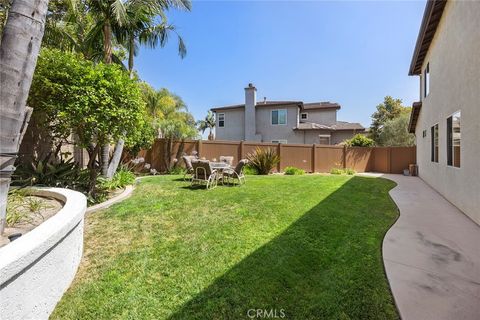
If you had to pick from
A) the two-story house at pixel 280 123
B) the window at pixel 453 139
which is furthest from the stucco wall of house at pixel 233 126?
the window at pixel 453 139

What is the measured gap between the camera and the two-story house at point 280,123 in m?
24.0

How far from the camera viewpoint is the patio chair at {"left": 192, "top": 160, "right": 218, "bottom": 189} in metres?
8.31

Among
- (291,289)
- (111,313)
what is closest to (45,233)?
(111,313)

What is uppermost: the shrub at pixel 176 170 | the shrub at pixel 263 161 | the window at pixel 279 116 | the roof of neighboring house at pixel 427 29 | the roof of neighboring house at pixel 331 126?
the roof of neighboring house at pixel 427 29

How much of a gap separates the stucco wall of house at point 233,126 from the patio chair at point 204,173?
1716 cm

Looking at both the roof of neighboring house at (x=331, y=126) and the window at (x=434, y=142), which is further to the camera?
the roof of neighboring house at (x=331, y=126)

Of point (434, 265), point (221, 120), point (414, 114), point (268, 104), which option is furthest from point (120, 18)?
point (221, 120)

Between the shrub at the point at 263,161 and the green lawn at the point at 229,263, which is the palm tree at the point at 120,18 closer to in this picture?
the green lawn at the point at 229,263

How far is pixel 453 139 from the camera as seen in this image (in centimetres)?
726

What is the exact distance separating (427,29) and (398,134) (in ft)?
58.9

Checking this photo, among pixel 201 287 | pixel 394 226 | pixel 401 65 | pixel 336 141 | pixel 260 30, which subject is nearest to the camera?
pixel 201 287

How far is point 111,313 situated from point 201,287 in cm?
94

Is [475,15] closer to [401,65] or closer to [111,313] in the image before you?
[111,313]

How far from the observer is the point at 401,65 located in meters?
14.8
